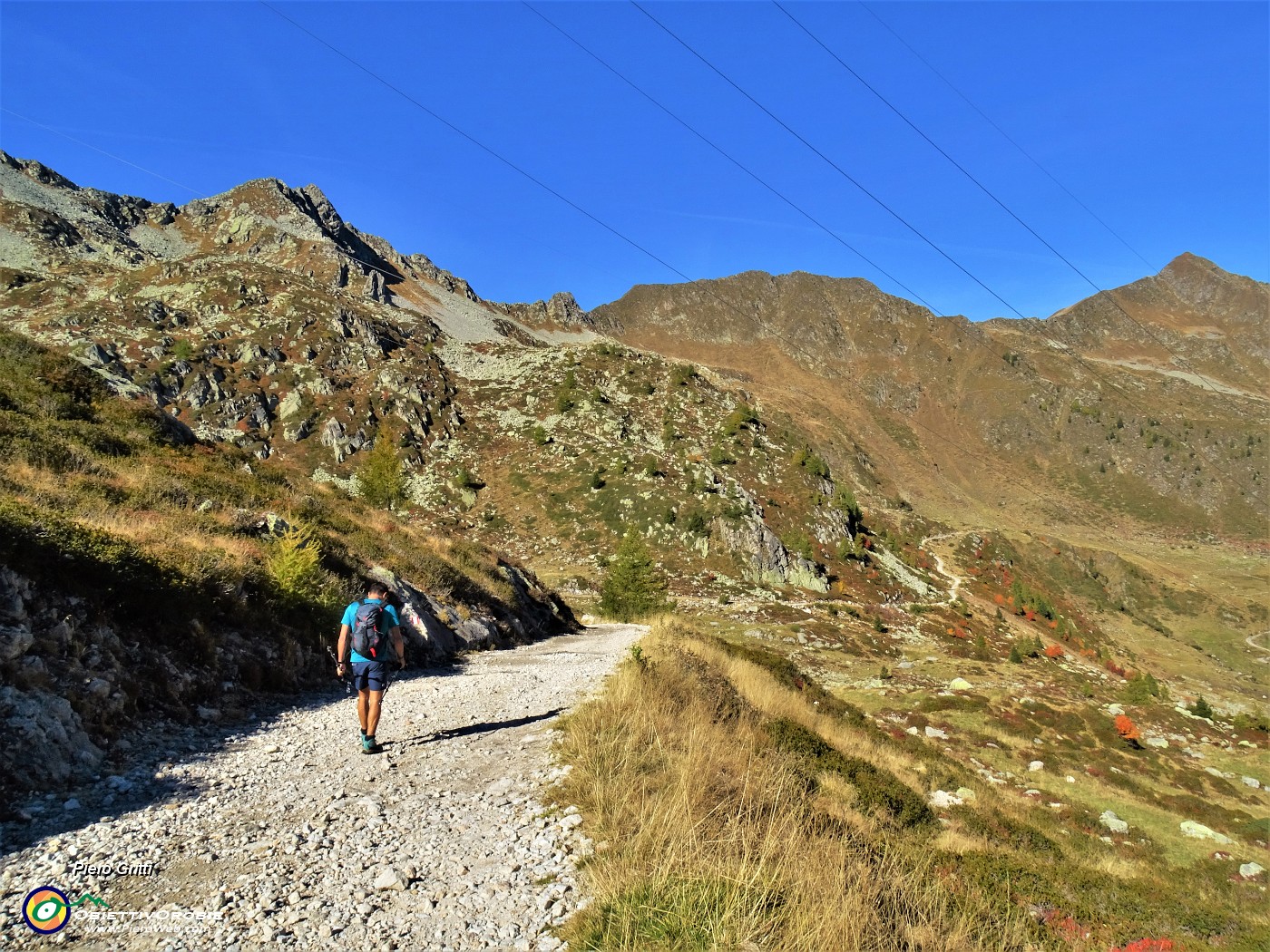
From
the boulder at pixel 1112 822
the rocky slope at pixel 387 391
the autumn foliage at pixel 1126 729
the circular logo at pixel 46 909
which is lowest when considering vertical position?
the boulder at pixel 1112 822

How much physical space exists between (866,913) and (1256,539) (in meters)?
179

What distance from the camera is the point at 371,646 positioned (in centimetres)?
852

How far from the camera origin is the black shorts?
8309 millimetres

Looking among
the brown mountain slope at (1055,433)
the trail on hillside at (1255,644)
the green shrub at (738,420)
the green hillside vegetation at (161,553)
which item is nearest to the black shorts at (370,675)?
the green hillside vegetation at (161,553)

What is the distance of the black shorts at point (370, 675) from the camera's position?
8.31 m

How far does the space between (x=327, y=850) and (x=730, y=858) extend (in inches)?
140

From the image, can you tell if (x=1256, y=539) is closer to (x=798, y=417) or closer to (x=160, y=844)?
(x=798, y=417)

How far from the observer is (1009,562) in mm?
92000

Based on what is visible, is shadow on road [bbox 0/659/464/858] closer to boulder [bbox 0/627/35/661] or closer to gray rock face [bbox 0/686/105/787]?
gray rock face [bbox 0/686/105/787]

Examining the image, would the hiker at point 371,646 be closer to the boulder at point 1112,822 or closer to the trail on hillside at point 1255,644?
the boulder at point 1112,822

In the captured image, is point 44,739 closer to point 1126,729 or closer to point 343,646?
point 343,646

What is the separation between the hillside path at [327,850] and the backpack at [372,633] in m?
1.26

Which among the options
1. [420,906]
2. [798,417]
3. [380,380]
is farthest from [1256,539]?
[420,906]

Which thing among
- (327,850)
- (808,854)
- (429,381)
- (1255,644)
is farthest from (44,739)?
(1255,644)
